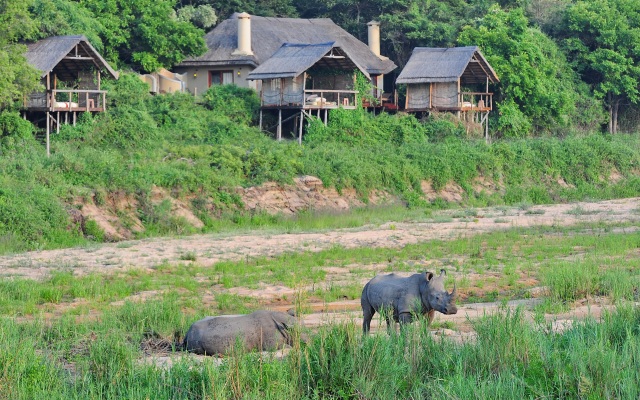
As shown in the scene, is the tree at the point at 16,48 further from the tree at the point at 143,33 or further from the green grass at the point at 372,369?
the green grass at the point at 372,369

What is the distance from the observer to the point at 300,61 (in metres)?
37.8

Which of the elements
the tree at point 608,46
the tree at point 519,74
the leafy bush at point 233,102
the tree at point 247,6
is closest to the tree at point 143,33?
the leafy bush at point 233,102

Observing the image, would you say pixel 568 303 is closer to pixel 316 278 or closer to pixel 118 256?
pixel 316 278

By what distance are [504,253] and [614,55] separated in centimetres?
2713

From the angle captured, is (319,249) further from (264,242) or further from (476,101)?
(476,101)

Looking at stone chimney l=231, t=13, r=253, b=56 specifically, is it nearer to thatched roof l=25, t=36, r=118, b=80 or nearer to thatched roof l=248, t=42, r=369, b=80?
thatched roof l=248, t=42, r=369, b=80

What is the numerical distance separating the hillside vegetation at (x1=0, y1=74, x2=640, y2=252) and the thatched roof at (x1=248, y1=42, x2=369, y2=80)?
1.44 m

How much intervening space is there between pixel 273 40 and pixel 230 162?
13.4m

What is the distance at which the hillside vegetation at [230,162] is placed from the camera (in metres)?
26.7

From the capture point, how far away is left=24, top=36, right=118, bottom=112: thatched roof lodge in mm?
32125

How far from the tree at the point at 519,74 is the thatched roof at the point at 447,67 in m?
1.39

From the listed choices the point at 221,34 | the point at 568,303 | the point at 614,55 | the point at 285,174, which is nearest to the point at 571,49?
the point at 614,55

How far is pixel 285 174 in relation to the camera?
31.5 meters

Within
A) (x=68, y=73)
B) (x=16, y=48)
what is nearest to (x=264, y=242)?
(x=16, y=48)
